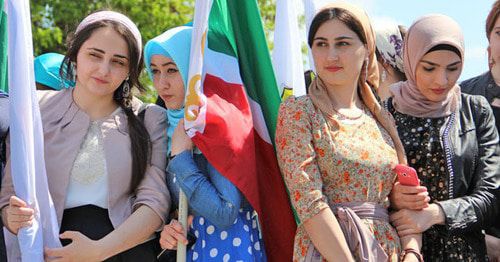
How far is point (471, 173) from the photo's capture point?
4.20 metres

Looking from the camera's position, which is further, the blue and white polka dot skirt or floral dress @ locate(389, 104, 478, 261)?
floral dress @ locate(389, 104, 478, 261)

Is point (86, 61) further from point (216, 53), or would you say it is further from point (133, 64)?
point (216, 53)

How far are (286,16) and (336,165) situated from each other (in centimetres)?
117

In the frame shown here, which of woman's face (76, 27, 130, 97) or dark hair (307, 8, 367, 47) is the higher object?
dark hair (307, 8, 367, 47)

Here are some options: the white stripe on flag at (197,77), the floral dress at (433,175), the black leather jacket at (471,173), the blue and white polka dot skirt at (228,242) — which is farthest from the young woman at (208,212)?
the black leather jacket at (471,173)

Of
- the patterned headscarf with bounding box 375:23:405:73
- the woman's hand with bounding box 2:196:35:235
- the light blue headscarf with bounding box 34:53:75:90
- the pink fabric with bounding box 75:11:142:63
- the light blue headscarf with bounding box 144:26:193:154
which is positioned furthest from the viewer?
the light blue headscarf with bounding box 34:53:75:90

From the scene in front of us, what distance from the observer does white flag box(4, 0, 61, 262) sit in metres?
3.92

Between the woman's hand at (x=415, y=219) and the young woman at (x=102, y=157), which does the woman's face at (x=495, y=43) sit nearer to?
the woman's hand at (x=415, y=219)

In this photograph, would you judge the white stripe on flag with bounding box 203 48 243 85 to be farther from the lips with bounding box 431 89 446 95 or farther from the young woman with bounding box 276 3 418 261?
the lips with bounding box 431 89 446 95

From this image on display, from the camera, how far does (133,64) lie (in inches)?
171

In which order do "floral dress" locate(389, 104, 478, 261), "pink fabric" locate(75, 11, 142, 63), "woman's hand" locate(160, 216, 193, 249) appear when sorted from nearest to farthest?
"woman's hand" locate(160, 216, 193, 249), "floral dress" locate(389, 104, 478, 261), "pink fabric" locate(75, 11, 142, 63)

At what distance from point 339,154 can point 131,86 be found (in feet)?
4.03

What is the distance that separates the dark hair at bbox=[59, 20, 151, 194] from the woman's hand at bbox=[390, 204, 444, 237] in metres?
1.24

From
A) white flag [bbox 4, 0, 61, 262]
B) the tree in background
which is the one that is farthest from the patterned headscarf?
the tree in background
